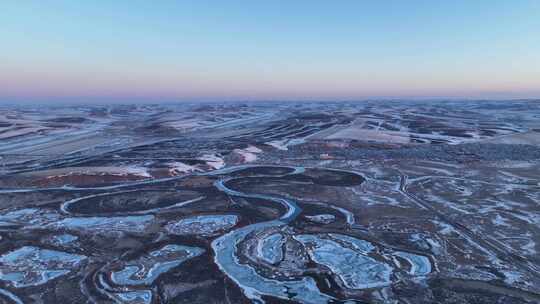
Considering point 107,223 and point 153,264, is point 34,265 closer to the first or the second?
point 153,264

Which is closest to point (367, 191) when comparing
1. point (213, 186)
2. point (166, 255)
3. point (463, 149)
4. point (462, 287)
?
point (213, 186)

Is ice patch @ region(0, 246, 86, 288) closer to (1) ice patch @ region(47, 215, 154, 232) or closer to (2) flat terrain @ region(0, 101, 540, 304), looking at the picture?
(2) flat terrain @ region(0, 101, 540, 304)

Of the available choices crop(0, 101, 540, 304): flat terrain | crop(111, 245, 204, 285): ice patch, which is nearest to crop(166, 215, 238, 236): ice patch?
crop(0, 101, 540, 304): flat terrain

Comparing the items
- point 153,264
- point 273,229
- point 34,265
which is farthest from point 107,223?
point 273,229

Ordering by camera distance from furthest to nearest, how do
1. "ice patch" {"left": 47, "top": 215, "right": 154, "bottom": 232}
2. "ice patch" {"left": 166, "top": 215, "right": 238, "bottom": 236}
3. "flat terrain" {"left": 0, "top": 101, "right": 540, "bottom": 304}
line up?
1. "ice patch" {"left": 47, "top": 215, "right": 154, "bottom": 232}
2. "ice patch" {"left": 166, "top": 215, "right": 238, "bottom": 236}
3. "flat terrain" {"left": 0, "top": 101, "right": 540, "bottom": 304}

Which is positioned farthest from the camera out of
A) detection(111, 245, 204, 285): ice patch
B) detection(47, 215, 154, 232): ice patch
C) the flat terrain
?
detection(47, 215, 154, 232): ice patch

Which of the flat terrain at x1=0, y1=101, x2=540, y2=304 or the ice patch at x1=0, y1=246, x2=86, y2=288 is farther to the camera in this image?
the ice patch at x1=0, y1=246, x2=86, y2=288

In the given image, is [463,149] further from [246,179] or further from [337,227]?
[337,227]

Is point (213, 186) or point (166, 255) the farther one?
point (213, 186)

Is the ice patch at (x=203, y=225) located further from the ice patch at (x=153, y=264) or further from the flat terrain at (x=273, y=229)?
the ice patch at (x=153, y=264)

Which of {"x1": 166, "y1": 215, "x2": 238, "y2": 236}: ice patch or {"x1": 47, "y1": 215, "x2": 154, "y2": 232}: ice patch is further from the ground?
{"x1": 166, "y1": 215, "x2": 238, "y2": 236}: ice patch
